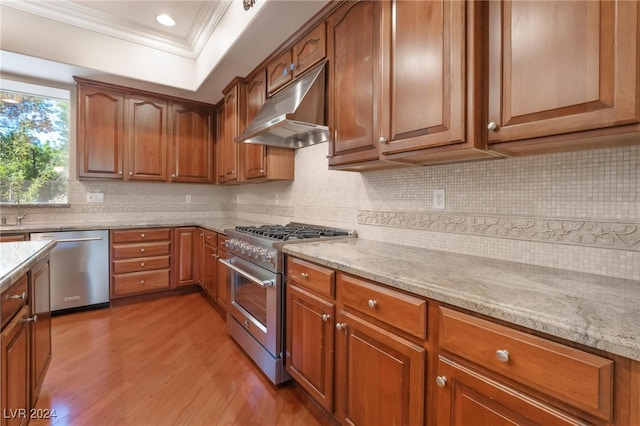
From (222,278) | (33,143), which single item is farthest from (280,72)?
(33,143)

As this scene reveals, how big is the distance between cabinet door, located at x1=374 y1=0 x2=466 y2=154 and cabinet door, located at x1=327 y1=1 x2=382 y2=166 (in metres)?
0.12

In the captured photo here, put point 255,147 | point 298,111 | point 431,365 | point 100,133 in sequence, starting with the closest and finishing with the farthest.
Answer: point 431,365
point 298,111
point 255,147
point 100,133

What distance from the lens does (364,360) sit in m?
1.22

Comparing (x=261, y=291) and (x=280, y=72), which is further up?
(x=280, y=72)

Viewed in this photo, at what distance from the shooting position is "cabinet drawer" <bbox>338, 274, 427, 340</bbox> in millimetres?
995

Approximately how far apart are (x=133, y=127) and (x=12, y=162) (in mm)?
1225

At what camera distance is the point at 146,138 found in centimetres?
354

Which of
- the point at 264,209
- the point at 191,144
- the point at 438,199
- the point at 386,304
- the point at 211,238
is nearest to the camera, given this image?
the point at 386,304

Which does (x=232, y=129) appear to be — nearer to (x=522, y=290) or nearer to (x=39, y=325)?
(x=39, y=325)

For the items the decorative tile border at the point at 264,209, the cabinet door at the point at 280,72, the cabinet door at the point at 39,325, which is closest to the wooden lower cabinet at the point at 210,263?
the decorative tile border at the point at 264,209

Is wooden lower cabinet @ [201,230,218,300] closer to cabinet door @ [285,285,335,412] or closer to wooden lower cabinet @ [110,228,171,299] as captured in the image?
wooden lower cabinet @ [110,228,171,299]

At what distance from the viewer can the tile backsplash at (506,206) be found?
105cm

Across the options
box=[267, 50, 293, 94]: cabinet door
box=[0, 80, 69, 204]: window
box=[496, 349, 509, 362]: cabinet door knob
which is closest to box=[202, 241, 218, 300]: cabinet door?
box=[267, 50, 293, 94]: cabinet door

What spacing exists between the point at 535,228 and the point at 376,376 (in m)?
0.92
